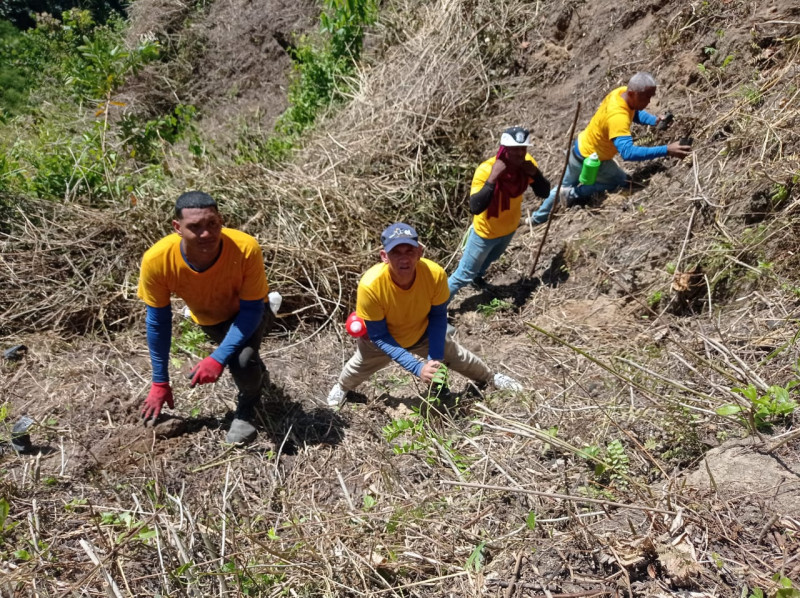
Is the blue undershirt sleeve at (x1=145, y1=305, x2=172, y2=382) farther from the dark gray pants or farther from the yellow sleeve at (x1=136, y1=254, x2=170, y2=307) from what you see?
the dark gray pants

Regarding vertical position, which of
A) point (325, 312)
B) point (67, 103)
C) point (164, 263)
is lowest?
point (325, 312)

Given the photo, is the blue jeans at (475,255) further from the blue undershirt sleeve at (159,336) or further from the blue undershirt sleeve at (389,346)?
the blue undershirt sleeve at (159,336)

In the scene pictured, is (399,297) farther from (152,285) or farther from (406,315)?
(152,285)

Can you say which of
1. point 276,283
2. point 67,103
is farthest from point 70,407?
point 67,103

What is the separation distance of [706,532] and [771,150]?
286cm

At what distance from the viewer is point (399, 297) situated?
2844 mm

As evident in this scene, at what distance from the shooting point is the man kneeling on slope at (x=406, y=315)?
8.87 ft

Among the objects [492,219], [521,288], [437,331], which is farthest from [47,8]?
[437,331]

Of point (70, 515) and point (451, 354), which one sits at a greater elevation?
point (70, 515)

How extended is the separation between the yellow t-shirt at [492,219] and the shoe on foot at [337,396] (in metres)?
1.65

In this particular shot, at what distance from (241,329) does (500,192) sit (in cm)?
218

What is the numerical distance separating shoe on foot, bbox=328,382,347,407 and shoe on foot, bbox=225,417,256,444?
57cm

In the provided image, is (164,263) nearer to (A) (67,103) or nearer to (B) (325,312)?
(B) (325,312)

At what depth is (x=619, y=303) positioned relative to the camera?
3.79m
